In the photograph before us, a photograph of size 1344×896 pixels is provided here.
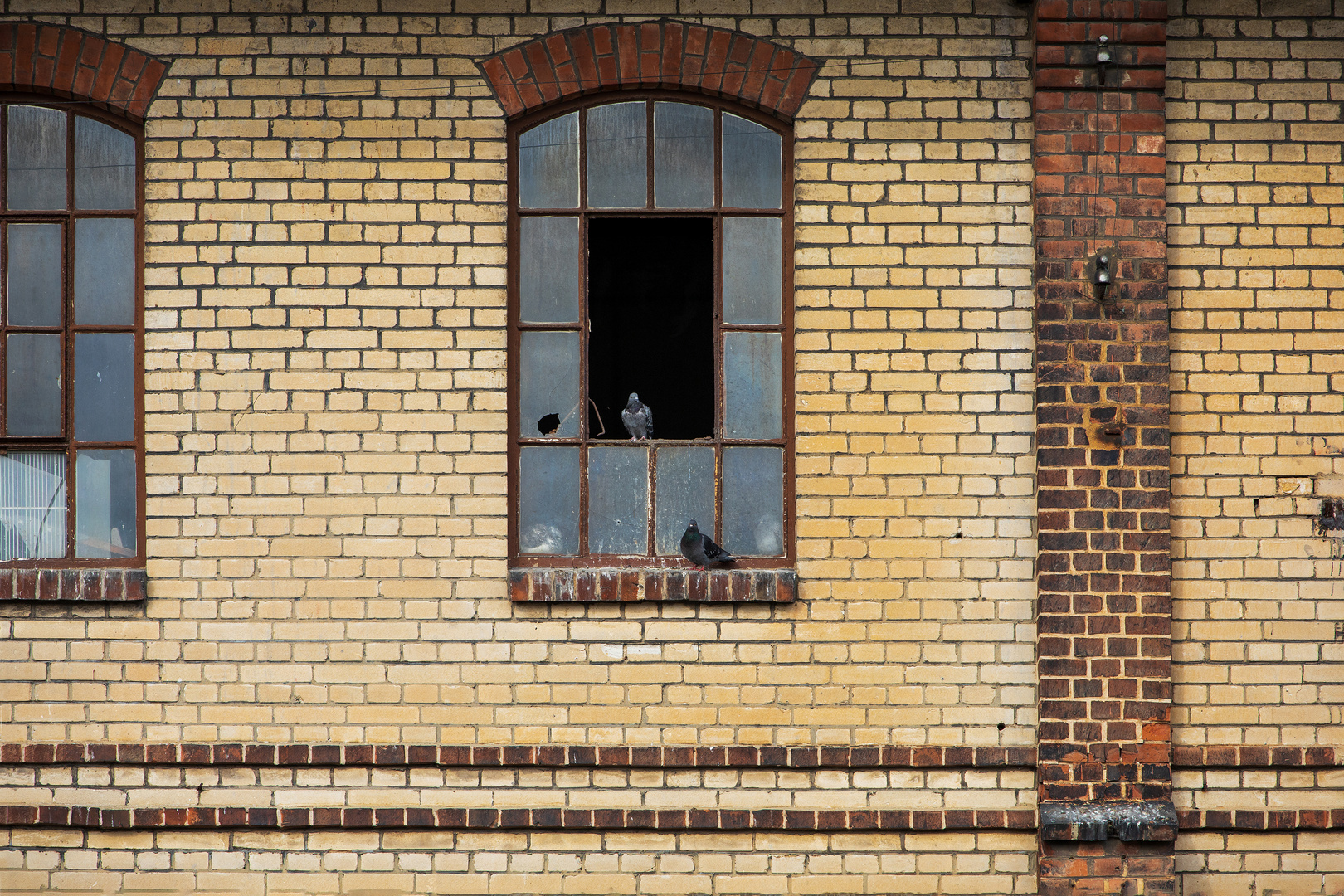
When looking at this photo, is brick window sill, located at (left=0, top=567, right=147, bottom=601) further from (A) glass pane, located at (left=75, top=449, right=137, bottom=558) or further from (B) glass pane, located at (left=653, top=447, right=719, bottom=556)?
(B) glass pane, located at (left=653, top=447, right=719, bottom=556)

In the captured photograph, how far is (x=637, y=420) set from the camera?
4754 mm

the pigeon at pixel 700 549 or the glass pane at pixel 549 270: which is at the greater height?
the glass pane at pixel 549 270

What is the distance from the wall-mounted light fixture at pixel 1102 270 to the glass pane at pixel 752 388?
52.8 inches

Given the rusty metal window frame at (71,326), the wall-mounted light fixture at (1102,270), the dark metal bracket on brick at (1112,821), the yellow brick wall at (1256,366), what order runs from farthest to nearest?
the rusty metal window frame at (71,326) < the yellow brick wall at (1256,366) < the wall-mounted light fixture at (1102,270) < the dark metal bracket on brick at (1112,821)

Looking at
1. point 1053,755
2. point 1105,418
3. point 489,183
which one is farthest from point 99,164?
point 1053,755

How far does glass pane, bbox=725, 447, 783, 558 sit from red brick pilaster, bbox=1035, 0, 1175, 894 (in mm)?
1093

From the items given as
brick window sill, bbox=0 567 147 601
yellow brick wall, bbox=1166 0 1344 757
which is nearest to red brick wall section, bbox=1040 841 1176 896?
yellow brick wall, bbox=1166 0 1344 757

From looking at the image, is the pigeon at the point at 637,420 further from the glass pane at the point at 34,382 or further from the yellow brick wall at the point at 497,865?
the glass pane at the point at 34,382

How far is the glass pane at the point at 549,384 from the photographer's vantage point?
15.6 feet

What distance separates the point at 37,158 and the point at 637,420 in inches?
113

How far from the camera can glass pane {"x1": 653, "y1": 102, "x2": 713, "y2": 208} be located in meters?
4.79

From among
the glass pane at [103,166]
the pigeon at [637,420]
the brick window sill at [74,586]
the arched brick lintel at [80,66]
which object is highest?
the arched brick lintel at [80,66]

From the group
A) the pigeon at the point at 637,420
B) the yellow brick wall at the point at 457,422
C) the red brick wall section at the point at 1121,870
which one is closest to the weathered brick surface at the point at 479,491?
the yellow brick wall at the point at 457,422

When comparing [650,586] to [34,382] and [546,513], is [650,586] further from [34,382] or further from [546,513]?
[34,382]
